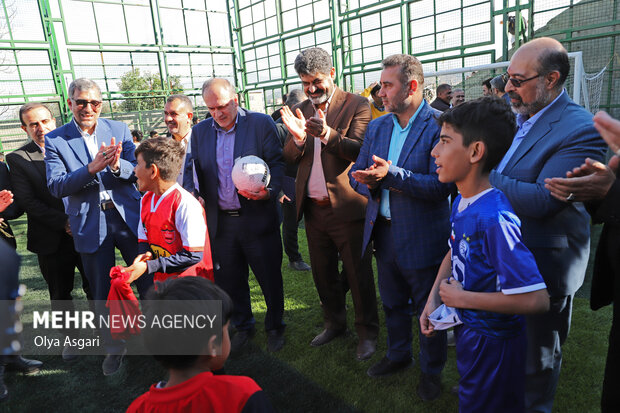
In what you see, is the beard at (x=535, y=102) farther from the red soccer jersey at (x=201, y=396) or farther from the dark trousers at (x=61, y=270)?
the dark trousers at (x=61, y=270)

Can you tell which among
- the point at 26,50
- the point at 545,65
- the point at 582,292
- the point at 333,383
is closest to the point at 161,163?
the point at 333,383

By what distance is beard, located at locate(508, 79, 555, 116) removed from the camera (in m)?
1.99

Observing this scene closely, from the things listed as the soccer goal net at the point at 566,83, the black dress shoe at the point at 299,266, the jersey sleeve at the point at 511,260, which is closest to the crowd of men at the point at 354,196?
the jersey sleeve at the point at 511,260

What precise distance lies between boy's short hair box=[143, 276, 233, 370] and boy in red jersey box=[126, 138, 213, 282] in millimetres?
1160

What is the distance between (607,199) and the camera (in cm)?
158

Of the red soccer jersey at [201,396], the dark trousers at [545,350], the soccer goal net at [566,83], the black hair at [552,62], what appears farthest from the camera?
the soccer goal net at [566,83]

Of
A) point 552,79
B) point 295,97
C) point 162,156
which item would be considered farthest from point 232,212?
point 295,97

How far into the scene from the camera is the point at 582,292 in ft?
13.5

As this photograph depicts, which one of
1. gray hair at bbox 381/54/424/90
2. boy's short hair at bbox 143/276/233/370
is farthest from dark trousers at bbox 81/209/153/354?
gray hair at bbox 381/54/424/90

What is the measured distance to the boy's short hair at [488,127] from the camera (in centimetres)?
171

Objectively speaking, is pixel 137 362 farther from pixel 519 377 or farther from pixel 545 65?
pixel 545 65

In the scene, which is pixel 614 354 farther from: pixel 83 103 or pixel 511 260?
pixel 83 103

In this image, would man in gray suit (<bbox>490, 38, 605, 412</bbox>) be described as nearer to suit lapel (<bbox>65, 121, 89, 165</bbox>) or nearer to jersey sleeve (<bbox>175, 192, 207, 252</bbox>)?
jersey sleeve (<bbox>175, 192, 207, 252</bbox>)

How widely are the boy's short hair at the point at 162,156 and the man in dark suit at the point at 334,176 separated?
884 mm
